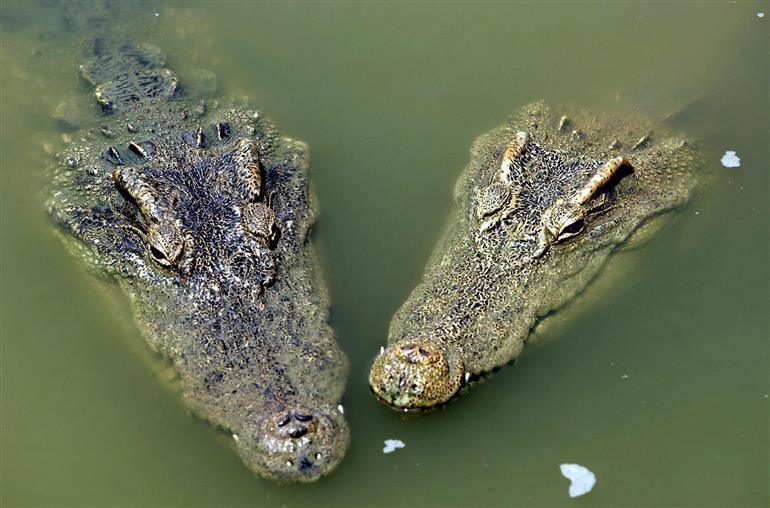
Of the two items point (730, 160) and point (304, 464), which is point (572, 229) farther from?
point (304, 464)

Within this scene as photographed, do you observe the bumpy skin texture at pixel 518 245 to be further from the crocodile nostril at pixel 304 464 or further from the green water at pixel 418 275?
the crocodile nostril at pixel 304 464

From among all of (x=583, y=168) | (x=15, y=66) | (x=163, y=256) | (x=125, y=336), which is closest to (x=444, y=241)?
(x=583, y=168)

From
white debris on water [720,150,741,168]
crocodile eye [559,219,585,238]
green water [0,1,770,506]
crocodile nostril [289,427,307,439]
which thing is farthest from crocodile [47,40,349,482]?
white debris on water [720,150,741,168]

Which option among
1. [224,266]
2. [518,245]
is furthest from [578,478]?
[224,266]

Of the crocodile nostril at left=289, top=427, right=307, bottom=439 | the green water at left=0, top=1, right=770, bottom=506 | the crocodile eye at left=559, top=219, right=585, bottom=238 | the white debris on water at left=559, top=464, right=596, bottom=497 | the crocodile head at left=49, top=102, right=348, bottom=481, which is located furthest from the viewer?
the crocodile eye at left=559, top=219, right=585, bottom=238

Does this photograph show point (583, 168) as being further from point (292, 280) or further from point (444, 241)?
point (292, 280)

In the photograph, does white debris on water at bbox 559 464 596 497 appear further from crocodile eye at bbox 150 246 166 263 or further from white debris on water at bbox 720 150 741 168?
white debris on water at bbox 720 150 741 168

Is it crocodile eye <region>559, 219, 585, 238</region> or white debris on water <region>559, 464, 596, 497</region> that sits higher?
crocodile eye <region>559, 219, 585, 238</region>
